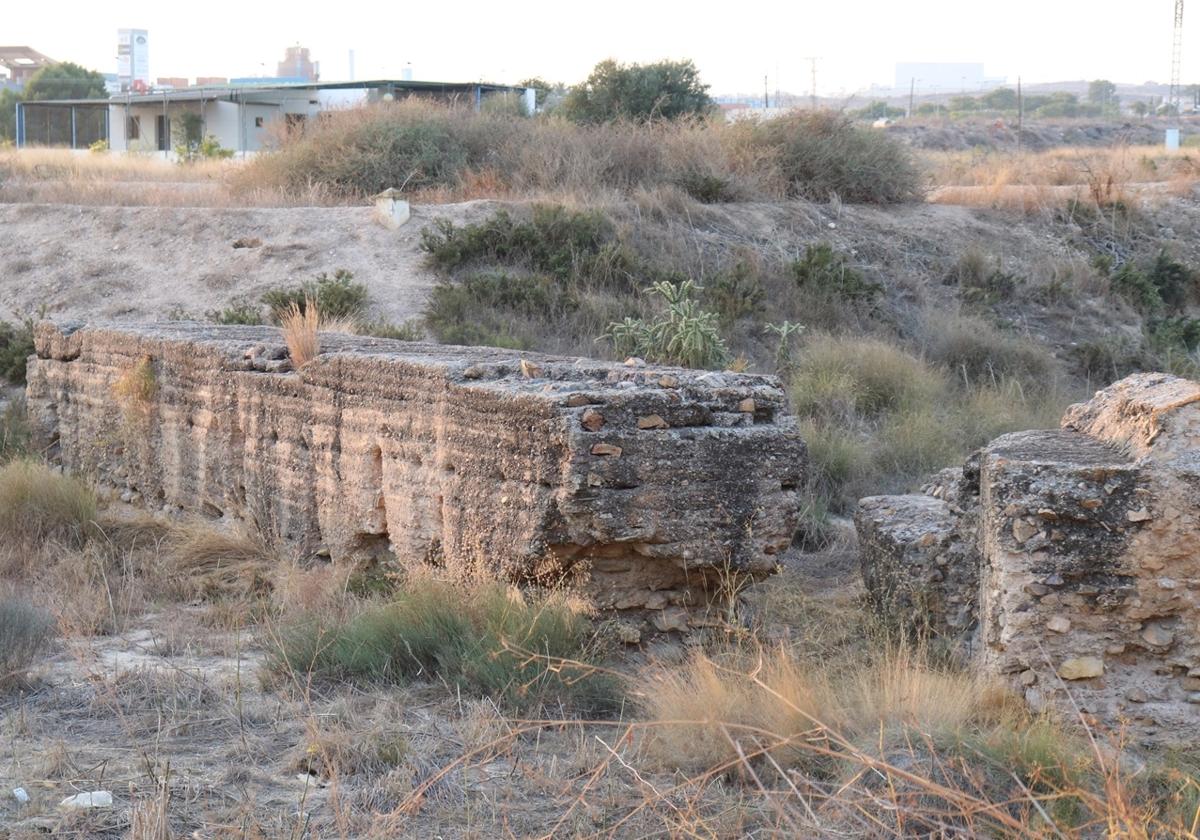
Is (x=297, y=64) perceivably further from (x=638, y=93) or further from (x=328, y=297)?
(x=328, y=297)

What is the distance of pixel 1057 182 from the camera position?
83.0 ft

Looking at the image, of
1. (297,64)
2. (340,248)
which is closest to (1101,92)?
(297,64)

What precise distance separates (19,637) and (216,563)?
1.90 meters

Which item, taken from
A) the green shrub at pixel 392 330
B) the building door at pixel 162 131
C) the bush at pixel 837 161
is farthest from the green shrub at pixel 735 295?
the building door at pixel 162 131

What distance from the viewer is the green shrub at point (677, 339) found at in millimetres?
12133

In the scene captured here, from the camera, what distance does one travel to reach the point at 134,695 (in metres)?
5.27

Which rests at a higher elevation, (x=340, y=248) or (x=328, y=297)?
(x=340, y=248)

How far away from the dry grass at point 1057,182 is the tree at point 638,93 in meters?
5.10

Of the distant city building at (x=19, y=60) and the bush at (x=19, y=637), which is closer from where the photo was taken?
the bush at (x=19, y=637)

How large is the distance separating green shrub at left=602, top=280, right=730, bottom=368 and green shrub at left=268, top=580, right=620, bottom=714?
21.9ft

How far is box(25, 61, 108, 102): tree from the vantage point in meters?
56.8

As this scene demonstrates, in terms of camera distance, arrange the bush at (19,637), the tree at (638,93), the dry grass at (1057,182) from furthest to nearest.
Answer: the tree at (638,93) < the dry grass at (1057,182) < the bush at (19,637)

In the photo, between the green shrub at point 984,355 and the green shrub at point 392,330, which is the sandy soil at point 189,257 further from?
the green shrub at point 984,355

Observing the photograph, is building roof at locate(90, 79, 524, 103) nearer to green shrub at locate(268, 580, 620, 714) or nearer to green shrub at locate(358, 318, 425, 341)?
green shrub at locate(358, 318, 425, 341)
